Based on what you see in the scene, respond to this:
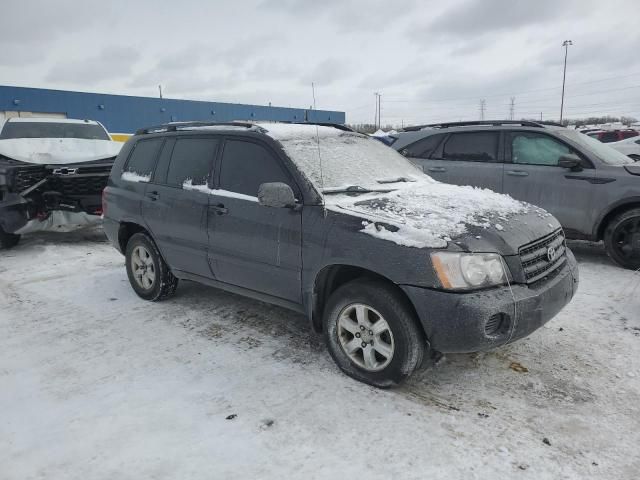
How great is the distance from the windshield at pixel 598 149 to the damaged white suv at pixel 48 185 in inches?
262

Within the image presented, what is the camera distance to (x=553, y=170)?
612cm

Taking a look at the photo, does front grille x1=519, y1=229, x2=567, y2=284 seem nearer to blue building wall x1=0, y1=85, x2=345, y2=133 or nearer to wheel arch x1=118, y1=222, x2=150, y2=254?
wheel arch x1=118, y1=222, x2=150, y2=254

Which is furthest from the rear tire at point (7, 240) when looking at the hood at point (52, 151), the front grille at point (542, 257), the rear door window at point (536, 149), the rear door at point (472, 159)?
the rear door window at point (536, 149)

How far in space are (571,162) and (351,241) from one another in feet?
13.2

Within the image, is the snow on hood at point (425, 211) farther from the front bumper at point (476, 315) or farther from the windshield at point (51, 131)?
the windshield at point (51, 131)

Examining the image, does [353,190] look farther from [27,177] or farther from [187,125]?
[27,177]

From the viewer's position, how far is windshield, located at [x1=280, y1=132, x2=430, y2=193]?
3654mm

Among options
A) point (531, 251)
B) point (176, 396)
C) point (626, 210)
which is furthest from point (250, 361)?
point (626, 210)

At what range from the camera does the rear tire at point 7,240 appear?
23.3ft

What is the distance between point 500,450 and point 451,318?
727mm

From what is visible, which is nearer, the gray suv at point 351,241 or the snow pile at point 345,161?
the gray suv at point 351,241

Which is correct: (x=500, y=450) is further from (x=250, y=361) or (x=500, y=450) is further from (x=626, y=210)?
(x=626, y=210)

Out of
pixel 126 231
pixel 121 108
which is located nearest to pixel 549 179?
pixel 126 231

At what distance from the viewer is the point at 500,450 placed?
2.54m
